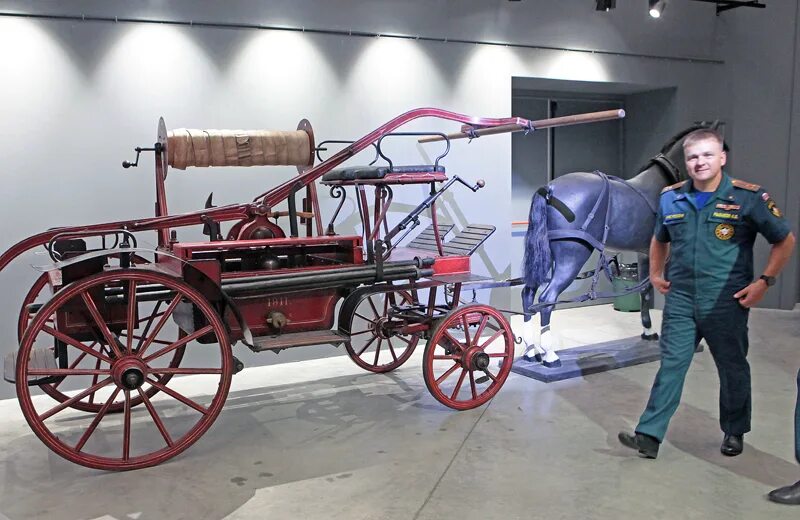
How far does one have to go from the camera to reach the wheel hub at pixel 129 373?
144 inches

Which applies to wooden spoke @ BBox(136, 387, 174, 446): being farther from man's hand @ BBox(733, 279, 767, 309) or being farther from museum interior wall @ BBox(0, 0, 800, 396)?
man's hand @ BBox(733, 279, 767, 309)

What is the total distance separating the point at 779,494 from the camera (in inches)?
130

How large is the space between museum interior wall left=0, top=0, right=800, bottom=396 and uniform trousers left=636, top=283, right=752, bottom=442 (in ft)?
10.4

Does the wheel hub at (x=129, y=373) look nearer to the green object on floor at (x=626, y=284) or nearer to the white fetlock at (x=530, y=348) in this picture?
the white fetlock at (x=530, y=348)

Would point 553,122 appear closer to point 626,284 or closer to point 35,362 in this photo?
point 626,284

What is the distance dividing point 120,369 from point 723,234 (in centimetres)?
317

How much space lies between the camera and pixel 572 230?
17.7 feet

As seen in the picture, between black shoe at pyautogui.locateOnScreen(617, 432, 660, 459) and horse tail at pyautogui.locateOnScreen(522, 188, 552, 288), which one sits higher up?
horse tail at pyautogui.locateOnScreen(522, 188, 552, 288)

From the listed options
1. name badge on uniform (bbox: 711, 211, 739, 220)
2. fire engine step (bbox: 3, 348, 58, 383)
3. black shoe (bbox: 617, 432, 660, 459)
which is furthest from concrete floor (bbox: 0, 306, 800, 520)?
name badge on uniform (bbox: 711, 211, 739, 220)

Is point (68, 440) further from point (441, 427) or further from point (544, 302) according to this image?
point (544, 302)

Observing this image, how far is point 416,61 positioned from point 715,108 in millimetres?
3932

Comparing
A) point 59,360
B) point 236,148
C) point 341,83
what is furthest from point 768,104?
point 59,360

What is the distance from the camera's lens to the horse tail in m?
5.41

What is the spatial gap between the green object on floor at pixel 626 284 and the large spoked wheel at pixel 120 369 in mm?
4647
